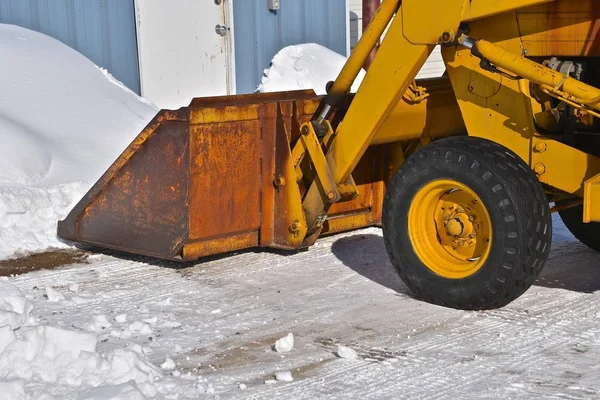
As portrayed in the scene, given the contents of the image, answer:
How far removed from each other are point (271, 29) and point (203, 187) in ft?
19.9

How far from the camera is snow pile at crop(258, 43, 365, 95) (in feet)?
39.3

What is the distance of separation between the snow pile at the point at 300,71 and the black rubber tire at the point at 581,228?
4.99 metres

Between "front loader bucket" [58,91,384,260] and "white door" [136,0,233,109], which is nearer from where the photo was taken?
"front loader bucket" [58,91,384,260]

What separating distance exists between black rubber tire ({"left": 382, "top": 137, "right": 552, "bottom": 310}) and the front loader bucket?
1.08m

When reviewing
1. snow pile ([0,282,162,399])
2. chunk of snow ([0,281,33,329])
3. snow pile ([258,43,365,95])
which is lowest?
snow pile ([0,282,162,399])

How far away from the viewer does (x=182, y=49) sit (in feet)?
37.3

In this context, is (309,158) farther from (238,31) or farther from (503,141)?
(238,31)

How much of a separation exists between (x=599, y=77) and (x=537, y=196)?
838 millimetres

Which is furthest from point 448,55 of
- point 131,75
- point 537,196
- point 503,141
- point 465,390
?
point 131,75

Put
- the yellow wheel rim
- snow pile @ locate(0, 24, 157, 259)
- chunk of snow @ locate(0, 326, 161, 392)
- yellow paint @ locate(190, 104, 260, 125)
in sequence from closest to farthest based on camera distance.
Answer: chunk of snow @ locate(0, 326, 161, 392) → the yellow wheel rim → yellow paint @ locate(190, 104, 260, 125) → snow pile @ locate(0, 24, 157, 259)

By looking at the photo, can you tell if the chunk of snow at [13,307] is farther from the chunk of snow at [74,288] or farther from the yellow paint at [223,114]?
the yellow paint at [223,114]

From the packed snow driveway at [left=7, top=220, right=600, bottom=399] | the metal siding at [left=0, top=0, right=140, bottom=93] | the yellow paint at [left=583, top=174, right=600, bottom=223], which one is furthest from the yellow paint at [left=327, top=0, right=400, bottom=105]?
the metal siding at [left=0, top=0, right=140, bottom=93]

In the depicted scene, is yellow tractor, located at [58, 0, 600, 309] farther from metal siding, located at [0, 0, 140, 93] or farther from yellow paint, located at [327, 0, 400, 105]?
metal siding, located at [0, 0, 140, 93]

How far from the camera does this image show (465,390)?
4605 millimetres
